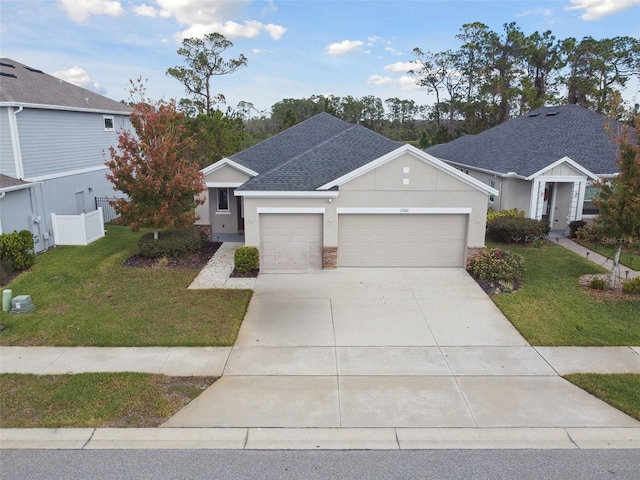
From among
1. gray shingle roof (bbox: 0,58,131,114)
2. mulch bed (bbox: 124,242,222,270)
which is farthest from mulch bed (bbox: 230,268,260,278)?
gray shingle roof (bbox: 0,58,131,114)

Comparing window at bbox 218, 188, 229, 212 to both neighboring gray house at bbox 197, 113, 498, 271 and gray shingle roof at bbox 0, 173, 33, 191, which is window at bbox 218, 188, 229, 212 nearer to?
neighboring gray house at bbox 197, 113, 498, 271

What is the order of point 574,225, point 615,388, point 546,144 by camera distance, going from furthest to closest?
point 546,144
point 574,225
point 615,388

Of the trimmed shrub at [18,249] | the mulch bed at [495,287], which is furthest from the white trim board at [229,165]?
the mulch bed at [495,287]

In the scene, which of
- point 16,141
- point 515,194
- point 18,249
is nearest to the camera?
point 18,249

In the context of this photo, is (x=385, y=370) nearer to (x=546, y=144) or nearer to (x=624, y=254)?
(x=624, y=254)

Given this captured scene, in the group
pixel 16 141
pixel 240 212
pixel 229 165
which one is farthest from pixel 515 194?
pixel 16 141

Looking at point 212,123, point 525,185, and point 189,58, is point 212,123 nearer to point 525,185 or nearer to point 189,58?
point 525,185
